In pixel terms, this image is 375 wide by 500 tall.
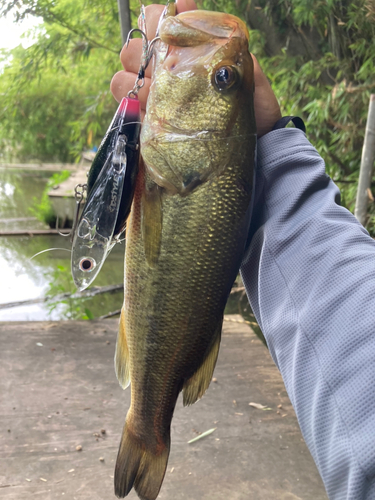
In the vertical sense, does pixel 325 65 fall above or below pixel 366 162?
above

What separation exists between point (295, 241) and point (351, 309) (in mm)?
198

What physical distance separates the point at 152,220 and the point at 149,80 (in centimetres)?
35

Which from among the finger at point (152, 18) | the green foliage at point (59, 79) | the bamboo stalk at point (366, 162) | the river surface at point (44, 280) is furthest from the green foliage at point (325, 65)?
the finger at point (152, 18)

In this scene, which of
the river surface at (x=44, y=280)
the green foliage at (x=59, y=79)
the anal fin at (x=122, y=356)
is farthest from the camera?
the green foliage at (x=59, y=79)

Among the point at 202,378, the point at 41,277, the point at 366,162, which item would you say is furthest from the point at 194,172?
the point at 41,277

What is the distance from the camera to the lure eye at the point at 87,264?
0.90m

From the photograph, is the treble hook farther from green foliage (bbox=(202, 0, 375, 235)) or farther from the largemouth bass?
green foliage (bbox=(202, 0, 375, 235))

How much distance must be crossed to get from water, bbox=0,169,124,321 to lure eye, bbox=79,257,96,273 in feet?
10.3

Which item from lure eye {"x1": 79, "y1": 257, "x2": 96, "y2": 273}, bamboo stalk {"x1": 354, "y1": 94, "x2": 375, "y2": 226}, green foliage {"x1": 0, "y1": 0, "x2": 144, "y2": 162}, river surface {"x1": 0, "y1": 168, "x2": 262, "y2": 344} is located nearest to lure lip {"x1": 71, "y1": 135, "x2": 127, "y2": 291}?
lure eye {"x1": 79, "y1": 257, "x2": 96, "y2": 273}

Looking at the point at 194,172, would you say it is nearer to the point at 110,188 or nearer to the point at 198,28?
the point at 110,188

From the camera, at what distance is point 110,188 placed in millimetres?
855

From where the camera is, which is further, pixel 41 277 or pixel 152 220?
pixel 41 277

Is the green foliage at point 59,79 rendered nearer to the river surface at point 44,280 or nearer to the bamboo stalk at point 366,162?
the river surface at point 44,280

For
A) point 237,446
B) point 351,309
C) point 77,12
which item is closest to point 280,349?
point 351,309
